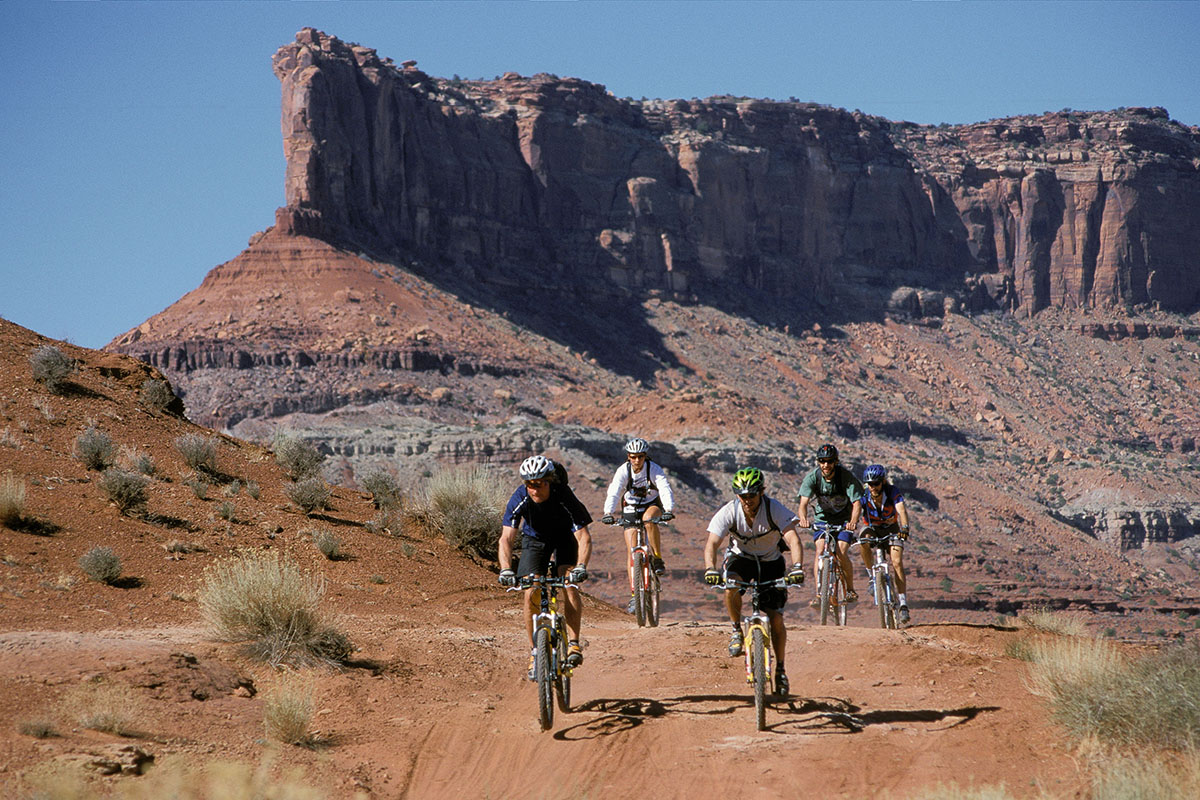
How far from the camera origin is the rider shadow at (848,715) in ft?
30.1

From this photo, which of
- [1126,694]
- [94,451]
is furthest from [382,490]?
[1126,694]

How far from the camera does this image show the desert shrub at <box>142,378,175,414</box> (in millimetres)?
20781

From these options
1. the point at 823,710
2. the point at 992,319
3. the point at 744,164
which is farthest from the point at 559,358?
the point at 823,710

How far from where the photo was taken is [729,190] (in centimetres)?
11300

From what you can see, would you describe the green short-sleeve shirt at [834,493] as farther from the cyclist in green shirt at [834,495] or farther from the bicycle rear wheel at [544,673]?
the bicycle rear wheel at [544,673]

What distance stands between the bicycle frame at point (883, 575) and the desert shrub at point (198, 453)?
10527 mm

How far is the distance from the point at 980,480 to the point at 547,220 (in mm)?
45984

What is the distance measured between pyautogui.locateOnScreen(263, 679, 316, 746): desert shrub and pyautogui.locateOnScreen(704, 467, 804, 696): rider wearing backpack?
3.19 meters

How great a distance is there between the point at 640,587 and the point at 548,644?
438 cm

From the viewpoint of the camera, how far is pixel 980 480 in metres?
78.4

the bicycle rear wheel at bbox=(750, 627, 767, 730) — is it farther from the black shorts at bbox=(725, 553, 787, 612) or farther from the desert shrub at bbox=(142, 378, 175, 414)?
the desert shrub at bbox=(142, 378, 175, 414)

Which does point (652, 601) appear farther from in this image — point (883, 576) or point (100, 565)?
point (100, 565)

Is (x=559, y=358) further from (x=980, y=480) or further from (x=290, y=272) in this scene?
(x=980, y=480)

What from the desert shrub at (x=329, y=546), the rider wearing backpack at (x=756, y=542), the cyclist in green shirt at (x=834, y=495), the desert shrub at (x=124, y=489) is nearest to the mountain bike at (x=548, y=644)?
the rider wearing backpack at (x=756, y=542)
